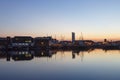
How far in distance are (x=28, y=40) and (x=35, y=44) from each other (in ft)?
9.58

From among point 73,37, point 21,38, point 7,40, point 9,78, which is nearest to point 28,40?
point 21,38

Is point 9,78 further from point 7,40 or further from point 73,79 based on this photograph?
point 7,40

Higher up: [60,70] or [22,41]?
[22,41]

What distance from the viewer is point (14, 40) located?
85500 mm

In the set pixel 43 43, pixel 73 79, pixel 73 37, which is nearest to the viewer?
pixel 73 79

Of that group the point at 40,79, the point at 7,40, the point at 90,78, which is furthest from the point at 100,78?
the point at 7,40

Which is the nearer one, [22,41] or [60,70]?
[60,70]

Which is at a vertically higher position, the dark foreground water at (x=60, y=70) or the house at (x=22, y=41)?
the house at (x=22, y=41)

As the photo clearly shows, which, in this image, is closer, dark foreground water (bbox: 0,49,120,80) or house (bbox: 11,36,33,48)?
dark foreground water (bbox: 0,49,120,80)

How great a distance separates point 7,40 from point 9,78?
7322 cm

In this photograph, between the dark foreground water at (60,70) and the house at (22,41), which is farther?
the house at (22,41)

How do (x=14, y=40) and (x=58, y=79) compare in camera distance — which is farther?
(x=14, y=40)

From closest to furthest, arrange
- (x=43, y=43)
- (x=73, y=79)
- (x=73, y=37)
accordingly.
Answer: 1. (x=73, y=79)
2. (x=43, y=43)
3. (x=73, y=37)

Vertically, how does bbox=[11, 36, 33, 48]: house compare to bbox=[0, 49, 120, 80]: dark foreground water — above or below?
above
